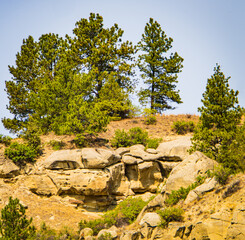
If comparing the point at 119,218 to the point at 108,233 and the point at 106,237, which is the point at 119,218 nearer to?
the point at 108,233

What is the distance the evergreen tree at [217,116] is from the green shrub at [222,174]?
3860 mm

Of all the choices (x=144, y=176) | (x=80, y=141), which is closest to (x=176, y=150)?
(x=144, y=176)

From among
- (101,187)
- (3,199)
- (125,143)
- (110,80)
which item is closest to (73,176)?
A: (101,187)

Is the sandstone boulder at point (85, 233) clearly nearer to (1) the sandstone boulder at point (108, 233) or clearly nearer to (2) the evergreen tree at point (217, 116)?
(1) the sandstone boulder at point (108, 233)

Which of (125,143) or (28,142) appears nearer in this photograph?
(28,142)

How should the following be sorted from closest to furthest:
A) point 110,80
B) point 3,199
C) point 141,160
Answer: point 3,199
point 141,160
point 110,80

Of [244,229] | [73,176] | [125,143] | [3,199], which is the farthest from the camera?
[125,143]

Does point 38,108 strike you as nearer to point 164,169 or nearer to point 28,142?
point 28,142

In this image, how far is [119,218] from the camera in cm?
1927

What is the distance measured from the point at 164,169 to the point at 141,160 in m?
2.31

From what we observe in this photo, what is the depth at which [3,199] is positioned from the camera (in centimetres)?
2064

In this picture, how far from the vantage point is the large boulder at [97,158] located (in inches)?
883

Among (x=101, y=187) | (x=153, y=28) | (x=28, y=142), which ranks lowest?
(x=101, y=187)

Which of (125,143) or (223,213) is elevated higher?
(125,143)
